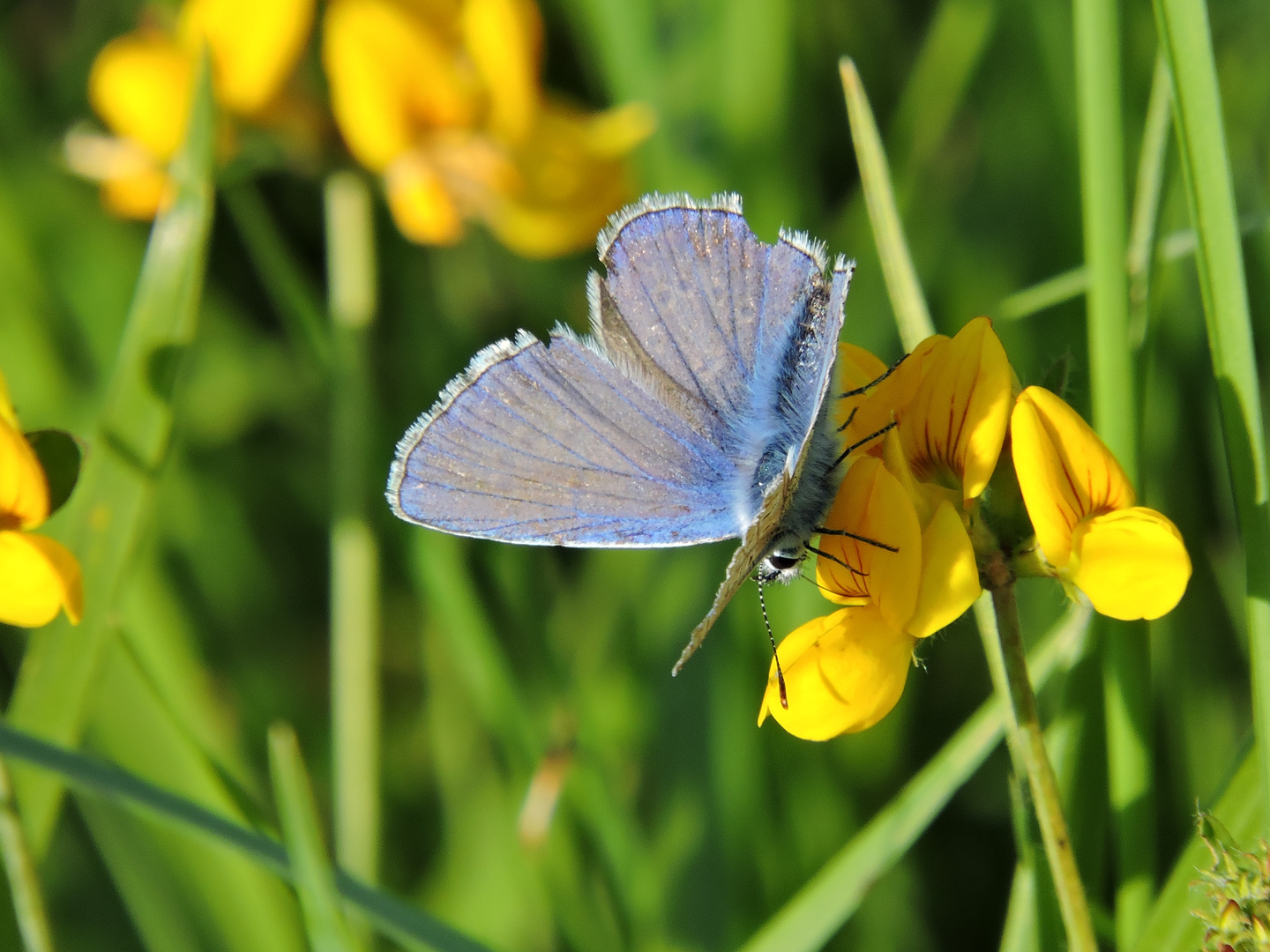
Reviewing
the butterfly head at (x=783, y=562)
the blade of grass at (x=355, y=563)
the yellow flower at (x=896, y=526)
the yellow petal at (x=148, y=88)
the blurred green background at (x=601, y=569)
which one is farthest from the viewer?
the yellow petal at (x=148, y=88)

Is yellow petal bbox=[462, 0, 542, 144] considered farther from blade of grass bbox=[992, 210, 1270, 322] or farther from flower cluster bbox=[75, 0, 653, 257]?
blade of grass bbox=[992, 210, 1270, 322]

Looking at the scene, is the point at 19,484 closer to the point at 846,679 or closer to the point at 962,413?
the point at 846,679

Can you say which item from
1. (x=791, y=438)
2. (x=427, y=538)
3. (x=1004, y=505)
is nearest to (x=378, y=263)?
(x=427, y=538)

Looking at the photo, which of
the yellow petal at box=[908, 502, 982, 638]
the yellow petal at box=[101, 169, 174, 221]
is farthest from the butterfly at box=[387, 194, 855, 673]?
the yellow petal at box=[101, 169, 174, 221]

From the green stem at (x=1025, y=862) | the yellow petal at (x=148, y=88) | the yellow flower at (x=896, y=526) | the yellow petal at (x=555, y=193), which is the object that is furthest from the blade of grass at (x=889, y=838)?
the yellow petal at (x=148, y=88)

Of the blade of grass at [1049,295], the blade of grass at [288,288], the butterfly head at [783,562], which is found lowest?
the butterfly head at [783,562]

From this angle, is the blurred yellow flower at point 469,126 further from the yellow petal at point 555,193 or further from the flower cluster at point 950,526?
the flower cluster at point 950,526

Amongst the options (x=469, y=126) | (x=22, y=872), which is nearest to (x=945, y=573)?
(x=22, y=872)

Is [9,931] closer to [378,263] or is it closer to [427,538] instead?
[427,538]
